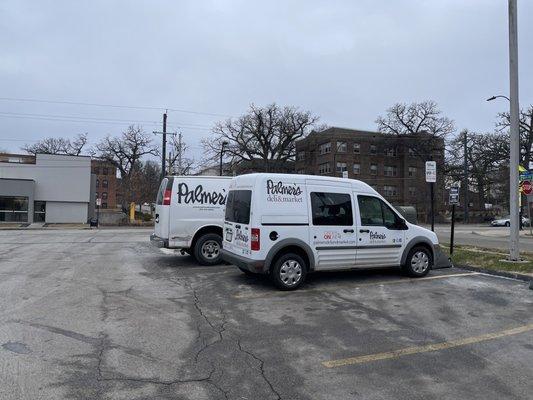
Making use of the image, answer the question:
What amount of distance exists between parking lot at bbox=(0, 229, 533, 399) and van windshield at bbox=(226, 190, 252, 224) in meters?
1.32

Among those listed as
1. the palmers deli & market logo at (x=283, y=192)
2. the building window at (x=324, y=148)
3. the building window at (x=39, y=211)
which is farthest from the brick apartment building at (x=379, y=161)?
the palmers deli & market logo at (x=283, y=192)

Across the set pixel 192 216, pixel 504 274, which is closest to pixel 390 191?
pixel 504 274

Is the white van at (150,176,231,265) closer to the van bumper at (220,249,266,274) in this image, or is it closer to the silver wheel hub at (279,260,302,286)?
the van bumper at (220,249,266,274)

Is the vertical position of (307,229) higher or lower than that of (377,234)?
Result: higher

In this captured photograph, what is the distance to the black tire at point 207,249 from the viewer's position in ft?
38.2

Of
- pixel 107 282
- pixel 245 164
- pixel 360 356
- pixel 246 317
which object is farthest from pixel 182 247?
pixel 245 164

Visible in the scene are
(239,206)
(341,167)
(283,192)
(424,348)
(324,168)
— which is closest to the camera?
(424,348)

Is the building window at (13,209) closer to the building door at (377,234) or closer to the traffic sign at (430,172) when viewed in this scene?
the traffic sign at (430,172)

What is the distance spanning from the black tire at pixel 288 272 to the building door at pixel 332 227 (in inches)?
14.8

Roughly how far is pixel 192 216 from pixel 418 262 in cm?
549

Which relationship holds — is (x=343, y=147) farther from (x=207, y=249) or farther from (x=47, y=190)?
(x=207, y=249)

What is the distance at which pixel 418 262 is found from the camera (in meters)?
9.95

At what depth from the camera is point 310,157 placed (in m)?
73.9

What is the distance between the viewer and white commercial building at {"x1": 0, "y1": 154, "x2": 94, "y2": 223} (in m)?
43.6
